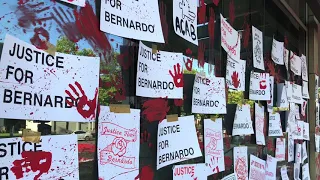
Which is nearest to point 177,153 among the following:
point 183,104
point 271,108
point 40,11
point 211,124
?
point 183,104

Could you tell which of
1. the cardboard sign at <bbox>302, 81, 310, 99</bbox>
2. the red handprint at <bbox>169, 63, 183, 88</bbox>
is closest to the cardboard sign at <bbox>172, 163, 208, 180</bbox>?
the red handprint at <bbox>169, 63, 183, 88</bbox>

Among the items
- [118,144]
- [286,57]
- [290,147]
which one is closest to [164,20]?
[118,144]

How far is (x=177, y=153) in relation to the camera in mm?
2074

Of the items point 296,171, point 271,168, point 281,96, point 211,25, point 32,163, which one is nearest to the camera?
point 32,163

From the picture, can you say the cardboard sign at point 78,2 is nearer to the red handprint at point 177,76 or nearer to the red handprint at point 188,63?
the red handprint at point 177,76

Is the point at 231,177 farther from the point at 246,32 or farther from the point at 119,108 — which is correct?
the point at 119,108

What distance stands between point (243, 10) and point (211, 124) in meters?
1.29

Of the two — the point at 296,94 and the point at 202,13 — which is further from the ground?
the point at 202,13

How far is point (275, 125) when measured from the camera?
12.4ft

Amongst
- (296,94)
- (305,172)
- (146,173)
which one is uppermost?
(296,94)

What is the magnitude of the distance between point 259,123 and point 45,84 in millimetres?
2483

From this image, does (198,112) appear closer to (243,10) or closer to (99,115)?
(99,115)

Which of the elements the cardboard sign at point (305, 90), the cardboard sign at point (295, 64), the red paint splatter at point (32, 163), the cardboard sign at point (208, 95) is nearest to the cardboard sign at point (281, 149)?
the cardboard sign at point (295, 64)

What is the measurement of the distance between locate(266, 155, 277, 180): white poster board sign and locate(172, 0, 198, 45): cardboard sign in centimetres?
183
